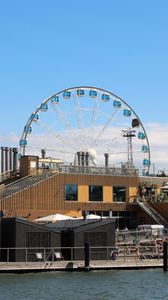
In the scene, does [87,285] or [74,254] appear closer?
[87,285]

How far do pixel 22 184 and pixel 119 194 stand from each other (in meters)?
11.2

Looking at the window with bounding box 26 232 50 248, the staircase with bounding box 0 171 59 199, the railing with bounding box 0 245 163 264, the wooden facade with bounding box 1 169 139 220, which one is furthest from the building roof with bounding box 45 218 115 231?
the staircase with bounding box 0 171 59 199

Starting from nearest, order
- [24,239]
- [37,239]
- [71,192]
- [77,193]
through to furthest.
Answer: [24,239] < [37,239] < [71,192] < [77,193]

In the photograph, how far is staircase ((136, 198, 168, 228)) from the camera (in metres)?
79.5

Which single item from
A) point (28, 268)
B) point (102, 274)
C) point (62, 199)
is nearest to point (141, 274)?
point (102, 274)

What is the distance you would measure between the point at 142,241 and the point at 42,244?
872 cm

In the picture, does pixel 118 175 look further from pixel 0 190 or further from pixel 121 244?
pixel 121 244

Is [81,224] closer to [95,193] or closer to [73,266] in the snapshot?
[73,266]

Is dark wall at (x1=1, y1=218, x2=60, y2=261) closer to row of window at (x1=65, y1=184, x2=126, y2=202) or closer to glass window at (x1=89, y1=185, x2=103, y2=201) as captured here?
row of window at (x1=65, y1=184, x2=126, y2=202)

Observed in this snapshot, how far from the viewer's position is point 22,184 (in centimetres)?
7788

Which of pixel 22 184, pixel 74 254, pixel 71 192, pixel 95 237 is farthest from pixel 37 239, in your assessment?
pixel 71 192

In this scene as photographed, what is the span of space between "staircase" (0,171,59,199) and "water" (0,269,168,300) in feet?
91.9

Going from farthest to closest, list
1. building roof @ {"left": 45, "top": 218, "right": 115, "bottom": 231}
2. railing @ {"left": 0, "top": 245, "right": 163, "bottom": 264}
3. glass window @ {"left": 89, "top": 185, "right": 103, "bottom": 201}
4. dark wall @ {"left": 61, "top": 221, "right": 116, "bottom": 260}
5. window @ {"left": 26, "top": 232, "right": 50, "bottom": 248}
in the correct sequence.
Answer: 1. glass window @ {"left": 89, "top": 185, "right": 103, "bottom": 201}
2. building roof @ {"left": 45, "top": 218, "right": 115, "bottom": 231}
3. dark wall @ {"left": 61, "top": 221, "right": 116, "bottom": 260}
4. window @ {"left": 26, "top": 232, "right": 50, "bottom": 248}
5. railing @ {"left": 0, "top": 245, "right": 163, "bottom": 264}

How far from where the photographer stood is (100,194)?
8169 centimetres
